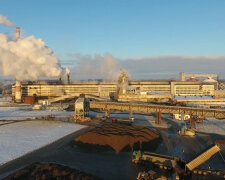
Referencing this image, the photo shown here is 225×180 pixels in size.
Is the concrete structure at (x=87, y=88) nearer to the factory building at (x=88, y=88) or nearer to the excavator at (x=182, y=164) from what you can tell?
the factory building at (x=88, y=88)

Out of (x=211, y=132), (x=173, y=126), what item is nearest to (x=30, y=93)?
(x=173, y=126)

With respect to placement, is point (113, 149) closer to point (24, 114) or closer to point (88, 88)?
point (24, 114)

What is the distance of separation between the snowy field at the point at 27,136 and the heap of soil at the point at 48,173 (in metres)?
7.28

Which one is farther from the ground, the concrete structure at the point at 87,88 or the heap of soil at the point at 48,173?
the concrete structure at the point at 87,88

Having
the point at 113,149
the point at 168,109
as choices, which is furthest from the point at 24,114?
the point at 113,149

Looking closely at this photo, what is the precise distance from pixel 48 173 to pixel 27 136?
81.2 ft

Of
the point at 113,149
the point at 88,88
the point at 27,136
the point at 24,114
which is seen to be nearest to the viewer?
the point at 113,149

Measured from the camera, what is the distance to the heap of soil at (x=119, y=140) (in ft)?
146

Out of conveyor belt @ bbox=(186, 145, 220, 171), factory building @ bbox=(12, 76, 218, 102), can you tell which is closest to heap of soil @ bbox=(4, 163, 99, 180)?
conveyor belt @ bbox=(186, 145, 220, 171)

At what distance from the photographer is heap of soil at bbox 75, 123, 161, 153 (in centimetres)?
4464

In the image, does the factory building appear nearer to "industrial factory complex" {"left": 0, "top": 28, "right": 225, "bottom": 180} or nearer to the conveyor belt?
"industrial factory complex" {"left": 0, "top": 28, "right": 225, "bottom": 180}

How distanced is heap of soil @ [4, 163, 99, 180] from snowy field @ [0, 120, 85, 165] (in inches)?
286

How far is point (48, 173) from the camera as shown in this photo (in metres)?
31.1

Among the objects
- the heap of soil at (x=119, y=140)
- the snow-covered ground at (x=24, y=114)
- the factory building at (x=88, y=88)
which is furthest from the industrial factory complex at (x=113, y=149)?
the factory building at (x=88, y=88)
